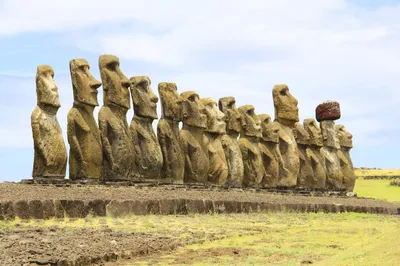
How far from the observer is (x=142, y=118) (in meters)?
20.4

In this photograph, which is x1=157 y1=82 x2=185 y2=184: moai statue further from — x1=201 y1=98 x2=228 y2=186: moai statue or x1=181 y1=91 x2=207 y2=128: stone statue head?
x1=201 y1=98 x2=228 y2=186: moai statue

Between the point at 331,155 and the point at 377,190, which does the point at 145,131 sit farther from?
the point at 377,190

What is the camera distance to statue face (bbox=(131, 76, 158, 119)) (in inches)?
795

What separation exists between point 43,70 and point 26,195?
211 inches

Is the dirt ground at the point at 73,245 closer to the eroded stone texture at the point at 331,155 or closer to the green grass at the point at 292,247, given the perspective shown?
the green grass at the point at 292,247

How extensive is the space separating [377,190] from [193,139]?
631 inches

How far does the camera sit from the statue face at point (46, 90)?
17.7 meters

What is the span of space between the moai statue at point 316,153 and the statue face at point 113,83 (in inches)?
425

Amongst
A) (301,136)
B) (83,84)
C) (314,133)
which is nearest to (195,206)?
(83,84)

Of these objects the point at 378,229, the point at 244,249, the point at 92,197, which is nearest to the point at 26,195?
the point at 92,197

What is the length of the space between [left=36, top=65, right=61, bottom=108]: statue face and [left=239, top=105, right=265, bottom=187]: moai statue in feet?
28.6

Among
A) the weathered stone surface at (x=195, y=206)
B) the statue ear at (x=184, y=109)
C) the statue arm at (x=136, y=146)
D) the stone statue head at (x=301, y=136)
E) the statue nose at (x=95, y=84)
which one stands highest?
the statue nose at (x=95, y=84)

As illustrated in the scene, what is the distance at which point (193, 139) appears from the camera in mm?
22266

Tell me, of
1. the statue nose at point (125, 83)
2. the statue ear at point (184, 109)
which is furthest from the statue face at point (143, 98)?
the statue ear at point (184, 109)
